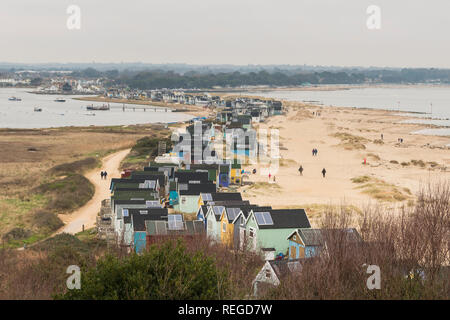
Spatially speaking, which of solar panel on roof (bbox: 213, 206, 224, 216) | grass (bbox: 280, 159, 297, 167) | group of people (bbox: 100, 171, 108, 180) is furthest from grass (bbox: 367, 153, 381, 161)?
solar panel on roof (bbox: 213, 206, 224, 216)

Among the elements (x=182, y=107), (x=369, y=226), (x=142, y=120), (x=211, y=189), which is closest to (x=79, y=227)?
(x=211, y=189)

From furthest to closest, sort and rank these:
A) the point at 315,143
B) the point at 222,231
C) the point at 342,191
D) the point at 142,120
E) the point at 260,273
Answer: the point at 142,120
the point at 315,143
the point at 342,191
the point at 222,231
the point at 260,273

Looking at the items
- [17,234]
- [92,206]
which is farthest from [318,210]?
[17,234]

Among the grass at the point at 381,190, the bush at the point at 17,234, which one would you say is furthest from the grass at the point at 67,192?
the grass at the point at 381,190

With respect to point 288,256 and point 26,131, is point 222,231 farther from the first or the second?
point 26,131

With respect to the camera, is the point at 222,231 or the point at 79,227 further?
the point at 79,227

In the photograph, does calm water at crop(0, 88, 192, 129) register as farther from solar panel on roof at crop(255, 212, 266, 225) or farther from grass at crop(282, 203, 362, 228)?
solar panel on roof at crop(255, 212, 266, 225)

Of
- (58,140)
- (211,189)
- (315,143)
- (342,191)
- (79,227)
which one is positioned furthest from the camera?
(58,140)

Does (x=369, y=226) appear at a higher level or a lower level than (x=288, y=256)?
higher
